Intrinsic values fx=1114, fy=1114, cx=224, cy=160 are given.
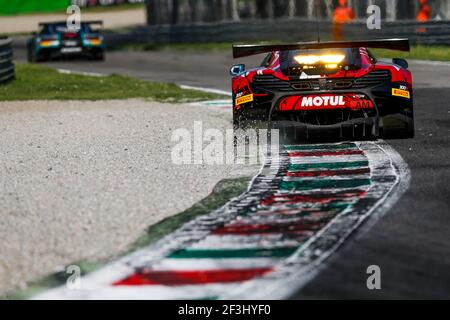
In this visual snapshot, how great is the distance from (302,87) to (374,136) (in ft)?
2.85

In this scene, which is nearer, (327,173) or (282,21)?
(327,173)

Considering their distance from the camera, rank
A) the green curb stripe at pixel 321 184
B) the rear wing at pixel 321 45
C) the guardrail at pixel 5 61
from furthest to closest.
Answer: the guardrail at pixel 5 61, the rear wing at pixel 321 45, the green curb stripe at pixel 321 184

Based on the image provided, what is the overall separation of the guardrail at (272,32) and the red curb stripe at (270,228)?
18.1m

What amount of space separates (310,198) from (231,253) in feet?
6.05

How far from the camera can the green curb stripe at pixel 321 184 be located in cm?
864

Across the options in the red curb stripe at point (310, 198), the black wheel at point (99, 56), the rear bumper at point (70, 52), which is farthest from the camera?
the black wheel at point (99, 56)

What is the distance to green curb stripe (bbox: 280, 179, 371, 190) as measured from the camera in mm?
8641

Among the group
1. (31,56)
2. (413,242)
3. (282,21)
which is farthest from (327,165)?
(31,56)

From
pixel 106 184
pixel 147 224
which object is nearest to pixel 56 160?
pixel 106 184

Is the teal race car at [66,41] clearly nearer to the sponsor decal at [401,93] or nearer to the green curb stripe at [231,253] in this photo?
the sponsor decal at [401,93]

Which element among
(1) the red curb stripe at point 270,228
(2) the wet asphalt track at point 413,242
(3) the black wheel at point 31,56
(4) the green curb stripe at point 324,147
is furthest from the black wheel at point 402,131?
(3) the black wheel at point 31,56

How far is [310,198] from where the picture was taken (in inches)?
320

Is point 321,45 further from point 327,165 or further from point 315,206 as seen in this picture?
point 315,206
